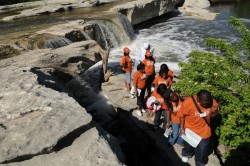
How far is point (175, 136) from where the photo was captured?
5.92 m

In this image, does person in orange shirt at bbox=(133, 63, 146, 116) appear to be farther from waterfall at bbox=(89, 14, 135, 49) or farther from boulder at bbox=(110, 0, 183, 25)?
A: boulder at bbox=(110, 0, 183, 25)

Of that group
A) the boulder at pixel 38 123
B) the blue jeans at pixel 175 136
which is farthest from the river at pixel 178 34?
the boulder at pixel 38 123

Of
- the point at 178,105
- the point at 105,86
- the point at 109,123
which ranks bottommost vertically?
the point at 109,123

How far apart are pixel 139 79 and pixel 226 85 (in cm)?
206

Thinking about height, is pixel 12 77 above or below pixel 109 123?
above

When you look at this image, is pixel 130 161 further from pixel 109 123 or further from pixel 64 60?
pixel 64 60

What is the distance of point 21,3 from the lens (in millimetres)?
24562

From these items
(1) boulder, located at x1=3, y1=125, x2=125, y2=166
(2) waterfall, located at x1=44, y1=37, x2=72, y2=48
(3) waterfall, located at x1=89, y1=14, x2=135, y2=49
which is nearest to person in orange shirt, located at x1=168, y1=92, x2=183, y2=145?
(1) boulder, located at x1=3, y1=125, x2=125, y2=166

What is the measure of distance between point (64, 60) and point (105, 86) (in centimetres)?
185

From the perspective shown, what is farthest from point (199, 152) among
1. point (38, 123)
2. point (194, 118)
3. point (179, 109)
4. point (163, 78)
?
point (38, 123)

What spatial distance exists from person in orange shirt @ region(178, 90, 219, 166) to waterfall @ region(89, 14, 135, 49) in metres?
10.5

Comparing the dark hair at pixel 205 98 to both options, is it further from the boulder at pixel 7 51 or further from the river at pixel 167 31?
the river at pixel 167 31

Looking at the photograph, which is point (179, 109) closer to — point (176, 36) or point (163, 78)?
point (163, 78)

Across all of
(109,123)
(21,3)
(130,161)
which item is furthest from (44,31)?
(21,3)
